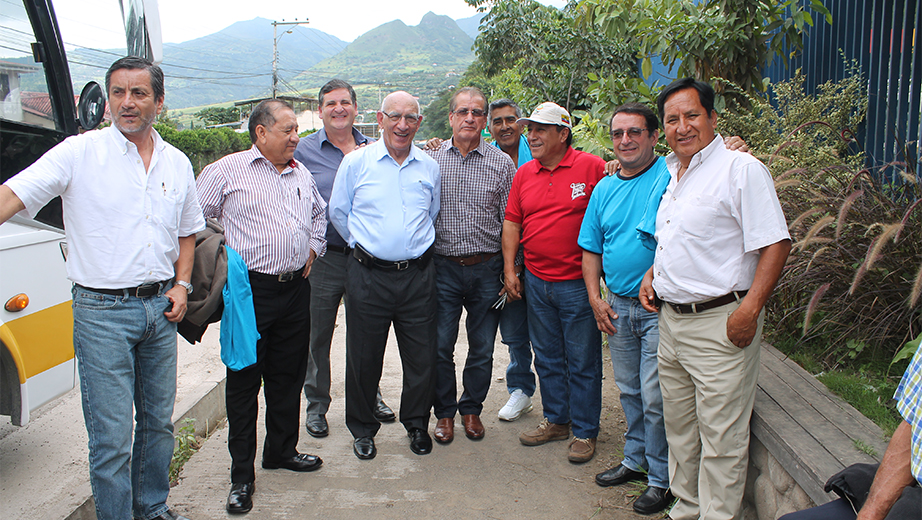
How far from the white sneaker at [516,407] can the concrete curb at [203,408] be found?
202 cm

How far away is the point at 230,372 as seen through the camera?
3410 mm

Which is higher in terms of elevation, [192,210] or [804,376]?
[192,210]

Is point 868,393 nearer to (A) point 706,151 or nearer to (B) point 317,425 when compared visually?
(A) point 706,151

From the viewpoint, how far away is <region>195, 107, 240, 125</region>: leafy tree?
6094 centimetres

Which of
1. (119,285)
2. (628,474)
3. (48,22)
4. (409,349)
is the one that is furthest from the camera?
(48,22)

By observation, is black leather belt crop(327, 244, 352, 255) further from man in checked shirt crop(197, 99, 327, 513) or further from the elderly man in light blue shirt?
man in checked shirt crop(197, 99, 327, 513)

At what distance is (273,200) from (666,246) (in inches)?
80.6

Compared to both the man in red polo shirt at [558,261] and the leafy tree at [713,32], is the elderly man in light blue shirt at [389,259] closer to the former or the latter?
the man in red polo shirt at [558,261]

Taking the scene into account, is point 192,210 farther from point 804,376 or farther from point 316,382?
point 804,376

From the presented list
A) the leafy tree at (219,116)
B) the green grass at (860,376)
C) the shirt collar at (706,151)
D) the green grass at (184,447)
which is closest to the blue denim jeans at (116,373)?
the green grass at (184,447)

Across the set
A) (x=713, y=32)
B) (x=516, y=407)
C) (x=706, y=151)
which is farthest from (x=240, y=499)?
(x=713, y=32)

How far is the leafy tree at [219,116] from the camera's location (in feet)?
200

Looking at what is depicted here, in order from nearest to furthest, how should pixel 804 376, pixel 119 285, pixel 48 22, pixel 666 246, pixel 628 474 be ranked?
pixel 119 285 < pixel 666 246 < pixel 804 376 < pixel 628 474 < pixel 48 22

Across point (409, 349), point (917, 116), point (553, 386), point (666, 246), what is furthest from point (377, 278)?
point (917, 116)
